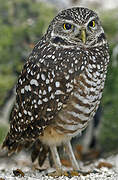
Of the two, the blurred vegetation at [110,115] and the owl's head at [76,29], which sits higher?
the owl's head at [76,29]

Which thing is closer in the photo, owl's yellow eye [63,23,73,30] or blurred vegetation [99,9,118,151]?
owl's yellow eye [63,23,73,30]

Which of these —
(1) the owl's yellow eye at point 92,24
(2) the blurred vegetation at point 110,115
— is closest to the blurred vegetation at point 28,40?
(2) the blurred vegetation at point 110,115

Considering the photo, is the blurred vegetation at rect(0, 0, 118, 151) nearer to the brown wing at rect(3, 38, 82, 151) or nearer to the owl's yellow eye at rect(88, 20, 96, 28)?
the brown wing at rect(3, 38, 82, 151)

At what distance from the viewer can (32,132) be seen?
471 cm

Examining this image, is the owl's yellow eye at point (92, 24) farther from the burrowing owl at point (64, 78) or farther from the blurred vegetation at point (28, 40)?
the blurred vegetation at point (28, 40)

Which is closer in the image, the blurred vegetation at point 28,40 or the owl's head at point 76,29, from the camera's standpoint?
the owl's head at point 76,29

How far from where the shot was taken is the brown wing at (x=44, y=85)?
14.5 feet

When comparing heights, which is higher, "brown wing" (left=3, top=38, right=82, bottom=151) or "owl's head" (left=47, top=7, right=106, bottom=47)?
"owl's head" (left=47, top=7, right=106, bottom=47)

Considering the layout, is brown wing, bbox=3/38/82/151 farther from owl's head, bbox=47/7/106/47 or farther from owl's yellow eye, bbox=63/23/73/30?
owl's yellow eye, bbox=63/23/73/30

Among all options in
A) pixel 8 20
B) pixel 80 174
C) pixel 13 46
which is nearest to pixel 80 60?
pixel 80 174

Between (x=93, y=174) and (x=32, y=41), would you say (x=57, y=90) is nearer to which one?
(x=93, y=174)

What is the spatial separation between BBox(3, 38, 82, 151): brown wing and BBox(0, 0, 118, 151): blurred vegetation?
163 centimetres

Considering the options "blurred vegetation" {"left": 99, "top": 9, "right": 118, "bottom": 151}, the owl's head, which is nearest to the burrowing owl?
the owl's head

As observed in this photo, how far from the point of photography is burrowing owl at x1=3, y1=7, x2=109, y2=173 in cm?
443
